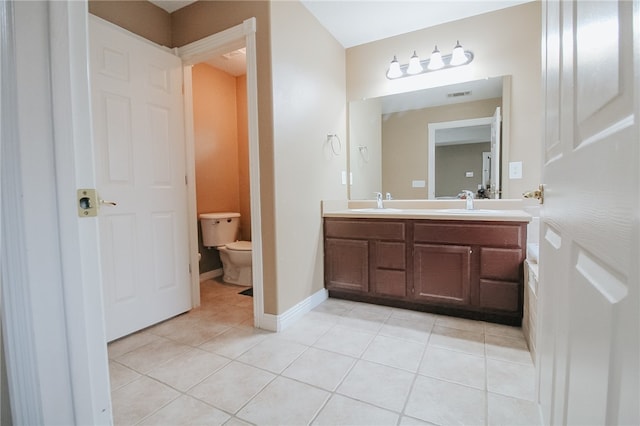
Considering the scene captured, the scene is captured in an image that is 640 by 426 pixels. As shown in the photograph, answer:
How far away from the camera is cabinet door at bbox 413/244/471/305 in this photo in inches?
83.8

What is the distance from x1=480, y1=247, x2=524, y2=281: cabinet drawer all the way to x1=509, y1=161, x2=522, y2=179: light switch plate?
0.72 m

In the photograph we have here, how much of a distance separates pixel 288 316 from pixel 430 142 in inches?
78.3

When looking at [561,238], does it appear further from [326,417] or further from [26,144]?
[26,144]

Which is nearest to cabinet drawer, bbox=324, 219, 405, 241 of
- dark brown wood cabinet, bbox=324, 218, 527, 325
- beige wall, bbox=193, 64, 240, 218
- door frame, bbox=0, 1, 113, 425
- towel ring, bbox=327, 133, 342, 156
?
dark brown wood cabinet, bbox=324, 218, 527, 325

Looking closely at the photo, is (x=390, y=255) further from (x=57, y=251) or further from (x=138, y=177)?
(x=57, y=251)

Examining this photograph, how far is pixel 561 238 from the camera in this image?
0.77m

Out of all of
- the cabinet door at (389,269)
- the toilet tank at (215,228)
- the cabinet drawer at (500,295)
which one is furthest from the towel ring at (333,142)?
the cabinet drawer at (500,295)

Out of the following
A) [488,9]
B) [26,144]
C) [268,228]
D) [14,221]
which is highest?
[488,9]

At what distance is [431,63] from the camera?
2557 mm

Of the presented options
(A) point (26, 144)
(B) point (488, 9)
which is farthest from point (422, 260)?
(A) point (26, 144)

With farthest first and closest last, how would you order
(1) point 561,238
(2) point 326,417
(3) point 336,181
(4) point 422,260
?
(3) point 336,181
(4) point 422,260
(2) point 326,417
(1) point 561,238

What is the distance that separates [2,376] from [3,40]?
2.05 ft

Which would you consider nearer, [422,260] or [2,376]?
[2,376]

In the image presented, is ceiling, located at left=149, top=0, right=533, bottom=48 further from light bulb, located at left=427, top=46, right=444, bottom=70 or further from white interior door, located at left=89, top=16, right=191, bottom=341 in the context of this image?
white interior door, located at left=89, top=16, right=191, bottom=341
